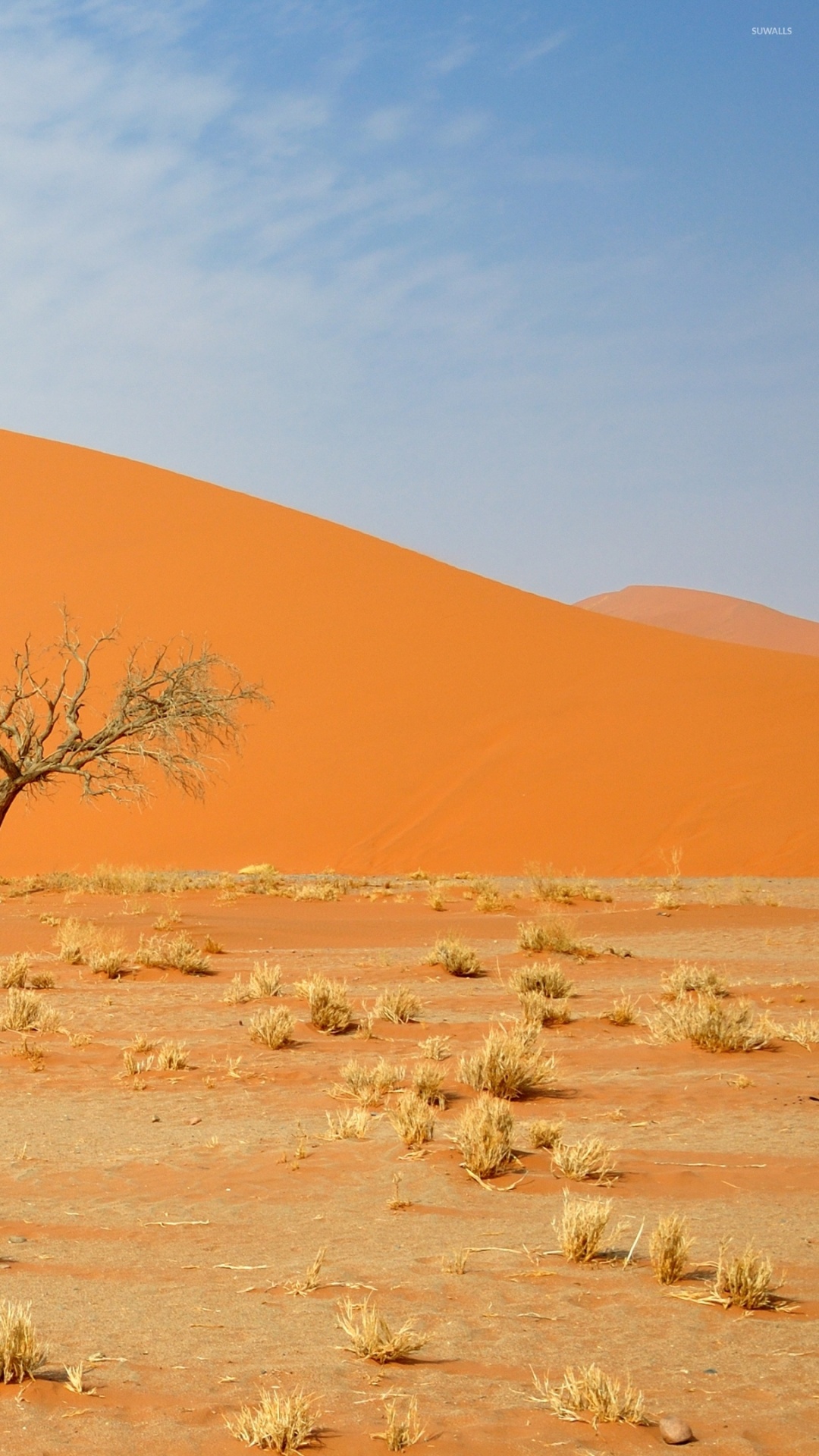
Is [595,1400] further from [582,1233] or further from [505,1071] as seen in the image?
[505,1071]

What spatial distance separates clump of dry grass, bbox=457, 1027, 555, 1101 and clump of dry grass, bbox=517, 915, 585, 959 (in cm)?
582

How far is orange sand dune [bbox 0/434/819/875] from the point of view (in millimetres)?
27578

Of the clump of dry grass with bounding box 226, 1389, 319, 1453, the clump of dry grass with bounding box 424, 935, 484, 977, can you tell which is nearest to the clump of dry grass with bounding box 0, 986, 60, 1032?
the clump of dry grass with bounding box 424, 935, 484, 977

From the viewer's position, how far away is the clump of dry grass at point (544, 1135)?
6145mm

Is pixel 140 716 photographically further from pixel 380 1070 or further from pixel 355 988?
pixel 380 1070

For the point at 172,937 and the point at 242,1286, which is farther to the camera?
the point at 172,937

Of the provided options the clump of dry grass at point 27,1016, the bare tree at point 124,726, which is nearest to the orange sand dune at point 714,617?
the bare tree at point 124,726

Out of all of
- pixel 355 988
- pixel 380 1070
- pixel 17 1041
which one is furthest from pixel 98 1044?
pixel 355 988

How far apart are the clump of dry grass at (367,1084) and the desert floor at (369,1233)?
0.10 metres

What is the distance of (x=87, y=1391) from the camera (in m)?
3.37

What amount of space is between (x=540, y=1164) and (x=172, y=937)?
8.72 metres

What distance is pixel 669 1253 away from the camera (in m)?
4.29

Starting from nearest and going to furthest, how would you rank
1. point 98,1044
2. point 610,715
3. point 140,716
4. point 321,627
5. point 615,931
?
1. point 98,1044
2. point 615,931
3. point 140,716
4. point 610,715
5. point 321,627

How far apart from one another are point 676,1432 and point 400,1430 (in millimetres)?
648
